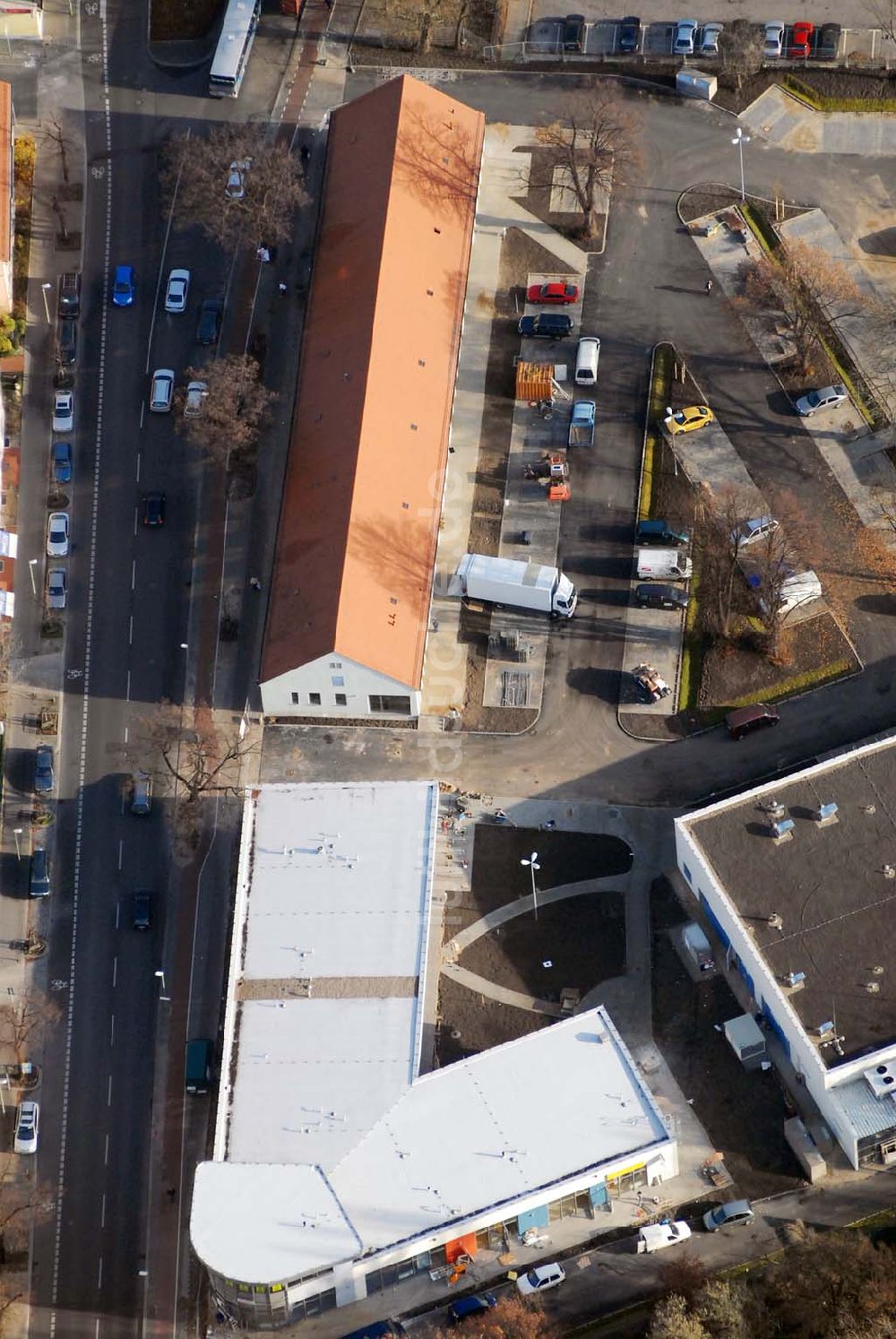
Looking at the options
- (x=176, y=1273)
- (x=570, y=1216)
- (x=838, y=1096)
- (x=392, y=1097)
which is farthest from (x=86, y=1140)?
(x=838, y=1096)

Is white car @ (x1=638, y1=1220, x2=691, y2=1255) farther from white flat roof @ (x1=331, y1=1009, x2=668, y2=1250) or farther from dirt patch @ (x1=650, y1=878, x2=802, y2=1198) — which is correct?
white flat roof @ (x1=331, y1=1009, x2=668, y2=1250)

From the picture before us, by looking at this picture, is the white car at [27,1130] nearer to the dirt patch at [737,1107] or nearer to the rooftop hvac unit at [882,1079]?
the dirt patch at [737,1107]

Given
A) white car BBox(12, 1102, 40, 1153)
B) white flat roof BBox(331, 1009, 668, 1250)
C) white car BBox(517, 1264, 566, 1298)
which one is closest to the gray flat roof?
white flat roof BBox(331, 1009, 668, 1250)

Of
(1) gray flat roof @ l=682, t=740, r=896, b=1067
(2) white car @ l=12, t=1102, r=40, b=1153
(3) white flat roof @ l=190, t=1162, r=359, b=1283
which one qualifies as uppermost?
(2) white car @ l=12, t=1102, r=40, b=1153

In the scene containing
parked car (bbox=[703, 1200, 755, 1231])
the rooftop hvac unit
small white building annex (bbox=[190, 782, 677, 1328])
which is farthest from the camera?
parked car (bbox=[703, 1200, 755, 1231])

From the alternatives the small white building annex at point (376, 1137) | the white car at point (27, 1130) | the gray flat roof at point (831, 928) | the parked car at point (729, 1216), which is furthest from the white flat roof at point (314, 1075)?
the gray flat roof at point (831, 928)

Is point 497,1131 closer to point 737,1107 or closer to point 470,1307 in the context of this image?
point 470,1307

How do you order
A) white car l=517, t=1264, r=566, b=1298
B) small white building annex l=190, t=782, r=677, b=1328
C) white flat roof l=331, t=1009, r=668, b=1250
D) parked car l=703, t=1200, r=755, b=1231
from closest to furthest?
small white building annex l=190, t=782, r=677, b=1328 < white flat roof l=331, t=1009, r=668, b=1250 < white car l=517, t=1264, r=566, b=1298 < parked car l=703, t=1200, r=755, b=1231
